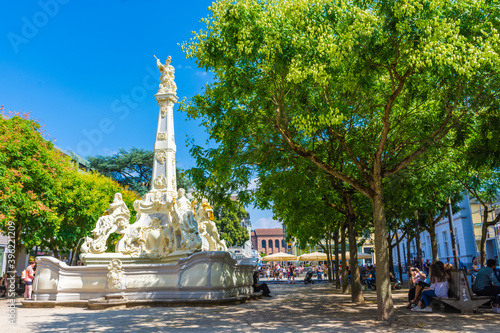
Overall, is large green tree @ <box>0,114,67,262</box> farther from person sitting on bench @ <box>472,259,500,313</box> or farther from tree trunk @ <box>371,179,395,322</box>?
person sitting on bench @ <box>472,259,500,313</box>

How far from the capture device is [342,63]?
9844 millimetres

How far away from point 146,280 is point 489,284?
445 inches

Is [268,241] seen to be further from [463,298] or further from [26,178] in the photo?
[463,298]

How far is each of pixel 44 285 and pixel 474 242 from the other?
105 ft

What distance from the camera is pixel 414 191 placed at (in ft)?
50.9

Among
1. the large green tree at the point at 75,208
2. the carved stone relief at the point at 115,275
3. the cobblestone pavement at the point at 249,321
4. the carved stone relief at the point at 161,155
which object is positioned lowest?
the cobblestone pavement at the point at 249,321

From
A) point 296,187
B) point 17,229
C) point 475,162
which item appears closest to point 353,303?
point 296,187

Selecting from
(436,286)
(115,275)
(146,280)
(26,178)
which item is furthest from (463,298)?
(26,178)

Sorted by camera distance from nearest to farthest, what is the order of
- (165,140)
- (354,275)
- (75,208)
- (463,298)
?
(463,298)
(354,275)
(165,140)
(75,208)

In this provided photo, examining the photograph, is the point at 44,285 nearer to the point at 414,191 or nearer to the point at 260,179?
the point at 260,179

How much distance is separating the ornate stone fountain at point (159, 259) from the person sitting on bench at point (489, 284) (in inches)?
315

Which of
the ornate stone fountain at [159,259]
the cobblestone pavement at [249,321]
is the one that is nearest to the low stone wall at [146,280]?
the ornate stone fountain at [159,259]

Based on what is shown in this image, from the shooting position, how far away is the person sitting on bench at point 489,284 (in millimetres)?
10898

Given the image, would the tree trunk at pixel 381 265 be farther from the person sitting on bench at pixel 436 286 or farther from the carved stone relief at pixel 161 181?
the carved stone relief at pixel 161 181
